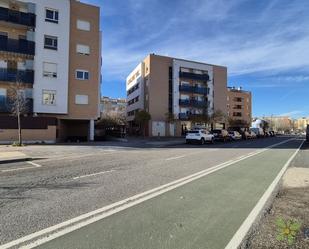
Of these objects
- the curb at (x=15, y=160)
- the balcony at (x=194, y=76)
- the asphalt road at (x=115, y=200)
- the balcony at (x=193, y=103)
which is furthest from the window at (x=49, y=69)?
the balcony at (x=194, y=76)

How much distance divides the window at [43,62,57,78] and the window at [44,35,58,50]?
183cm

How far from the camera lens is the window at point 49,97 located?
104 feet

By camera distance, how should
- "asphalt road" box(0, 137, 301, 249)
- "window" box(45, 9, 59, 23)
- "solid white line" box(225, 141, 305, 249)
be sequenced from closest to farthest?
"solid white line" box(225, 141, 305, 249), "asphalt road" box(0, 137, 301, 249), "window" box(45, 9, 59, 23)

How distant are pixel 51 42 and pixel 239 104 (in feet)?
252

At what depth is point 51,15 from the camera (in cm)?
3228

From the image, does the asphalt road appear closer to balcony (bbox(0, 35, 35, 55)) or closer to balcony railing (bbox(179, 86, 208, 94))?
balcony (bbox(0, 35, 35, 55))

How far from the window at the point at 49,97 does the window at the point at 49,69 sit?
176 centimetres

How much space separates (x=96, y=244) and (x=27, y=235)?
3.77ft

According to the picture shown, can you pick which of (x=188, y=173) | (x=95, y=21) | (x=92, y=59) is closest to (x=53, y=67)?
(x=92, y=59)

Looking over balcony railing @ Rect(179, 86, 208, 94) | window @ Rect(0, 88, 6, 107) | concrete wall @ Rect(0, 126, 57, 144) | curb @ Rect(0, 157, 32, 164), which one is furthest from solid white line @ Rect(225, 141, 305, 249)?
balcony railing @ Rect(179, 86, 208, 94)

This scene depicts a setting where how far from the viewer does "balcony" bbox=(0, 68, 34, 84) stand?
98.3 ft

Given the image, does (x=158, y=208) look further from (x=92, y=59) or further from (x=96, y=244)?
(x=92, y=59)

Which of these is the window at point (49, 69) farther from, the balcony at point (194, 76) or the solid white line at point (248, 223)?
the balcony at point (194, 76)

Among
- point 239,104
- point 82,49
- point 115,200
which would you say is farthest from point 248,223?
point 239,104
